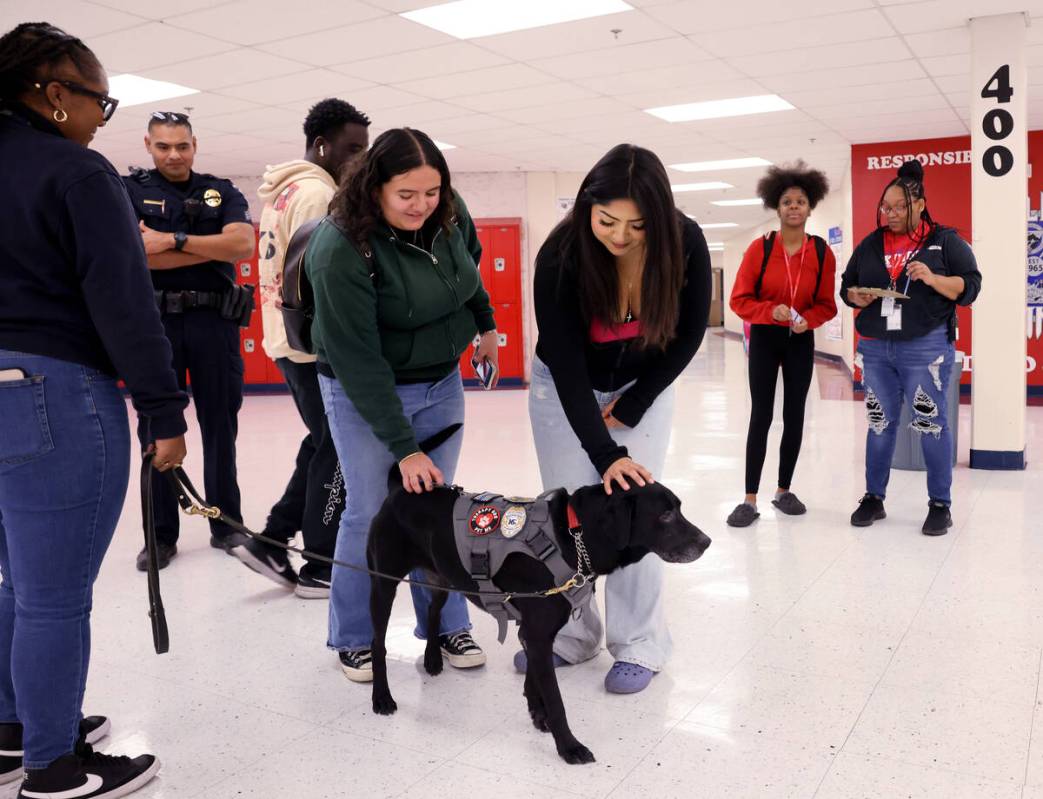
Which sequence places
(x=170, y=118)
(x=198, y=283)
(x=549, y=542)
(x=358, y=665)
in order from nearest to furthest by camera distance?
(x=549, y=542), (x=358, y=665), (x=170, y=118), (x=198, y=283)

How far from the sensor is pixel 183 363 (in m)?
3.36

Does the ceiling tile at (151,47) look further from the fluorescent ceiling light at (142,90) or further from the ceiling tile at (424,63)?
the ceiling tile at (424,63)

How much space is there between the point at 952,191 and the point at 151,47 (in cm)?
722

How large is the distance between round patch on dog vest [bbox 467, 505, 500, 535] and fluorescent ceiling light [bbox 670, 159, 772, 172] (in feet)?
29.9

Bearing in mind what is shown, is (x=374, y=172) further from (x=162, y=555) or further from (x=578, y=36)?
(x=578, y=36)

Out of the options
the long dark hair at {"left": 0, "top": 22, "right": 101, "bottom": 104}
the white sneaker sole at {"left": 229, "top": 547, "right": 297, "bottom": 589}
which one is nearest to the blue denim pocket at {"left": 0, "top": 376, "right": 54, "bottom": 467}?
the long dark hair at {"left": 0, "top": 22, "right": 101, "bottom": 104}

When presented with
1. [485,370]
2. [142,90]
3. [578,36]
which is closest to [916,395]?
[485,370]

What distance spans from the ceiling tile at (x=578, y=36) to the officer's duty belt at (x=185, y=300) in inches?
106

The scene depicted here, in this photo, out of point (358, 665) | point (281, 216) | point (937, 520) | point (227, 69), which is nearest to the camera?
point (358, 665)

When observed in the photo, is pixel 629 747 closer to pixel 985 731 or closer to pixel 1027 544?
pixel 985 731

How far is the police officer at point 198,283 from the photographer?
3.25m

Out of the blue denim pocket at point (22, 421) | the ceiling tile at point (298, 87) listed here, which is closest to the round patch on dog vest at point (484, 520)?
the blue denim pocket at point (22, 421)

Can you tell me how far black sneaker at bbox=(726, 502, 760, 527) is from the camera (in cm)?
381

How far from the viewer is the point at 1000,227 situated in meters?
4.92
